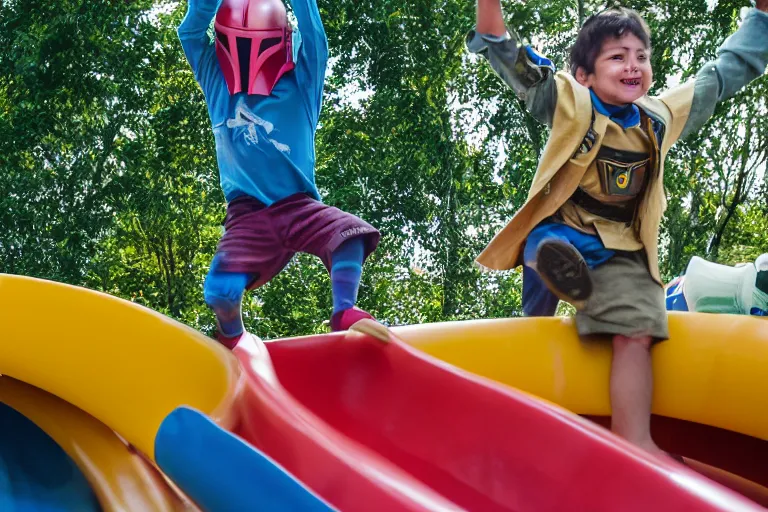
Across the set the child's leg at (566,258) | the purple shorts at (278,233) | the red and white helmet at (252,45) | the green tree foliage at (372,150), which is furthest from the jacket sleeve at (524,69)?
the green tree foliage at (372,150)

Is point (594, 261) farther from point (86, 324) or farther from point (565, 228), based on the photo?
point (86, 324)

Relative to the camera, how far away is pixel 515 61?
6.61 feet

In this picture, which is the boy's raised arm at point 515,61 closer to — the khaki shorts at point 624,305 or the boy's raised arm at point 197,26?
the khaki shorts at point 624,305

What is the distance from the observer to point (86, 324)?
60.9 inches

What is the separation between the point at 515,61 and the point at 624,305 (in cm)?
61

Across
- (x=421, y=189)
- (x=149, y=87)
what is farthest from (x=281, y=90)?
(x=149, y=87)

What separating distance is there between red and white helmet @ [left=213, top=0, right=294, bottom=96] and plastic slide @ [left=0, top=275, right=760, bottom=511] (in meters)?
0.89

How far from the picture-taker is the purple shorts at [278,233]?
2.18m

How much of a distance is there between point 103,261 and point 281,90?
555 centimetres

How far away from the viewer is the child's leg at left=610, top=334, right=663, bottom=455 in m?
1.78

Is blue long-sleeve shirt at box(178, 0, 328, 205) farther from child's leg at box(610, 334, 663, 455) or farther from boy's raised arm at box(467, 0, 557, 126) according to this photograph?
child's leg at box(610, 334, 663, 455)

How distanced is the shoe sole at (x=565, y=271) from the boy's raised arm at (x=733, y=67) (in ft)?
1.74

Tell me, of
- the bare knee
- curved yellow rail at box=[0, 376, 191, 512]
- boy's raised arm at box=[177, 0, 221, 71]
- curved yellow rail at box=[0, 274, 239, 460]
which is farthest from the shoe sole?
boy's raised arm at box=[177, 0, 221, 71]

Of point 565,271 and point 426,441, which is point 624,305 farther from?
point 426,441
